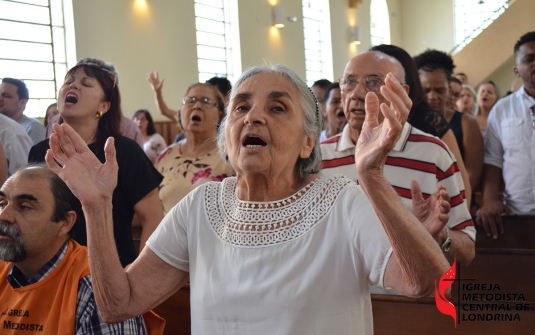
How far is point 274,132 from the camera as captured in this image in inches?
62.6

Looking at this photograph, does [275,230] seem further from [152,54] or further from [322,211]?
[152,54]

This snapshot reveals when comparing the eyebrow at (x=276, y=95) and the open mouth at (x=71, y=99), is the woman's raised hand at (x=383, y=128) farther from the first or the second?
the open mouth at (x=71, y=99)

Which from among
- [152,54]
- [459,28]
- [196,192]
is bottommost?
[196,192]

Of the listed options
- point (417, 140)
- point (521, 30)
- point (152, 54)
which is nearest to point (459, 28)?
point (521, 30)

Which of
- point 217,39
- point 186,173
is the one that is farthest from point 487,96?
point 217,39

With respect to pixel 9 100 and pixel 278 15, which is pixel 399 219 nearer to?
pixel 9 100

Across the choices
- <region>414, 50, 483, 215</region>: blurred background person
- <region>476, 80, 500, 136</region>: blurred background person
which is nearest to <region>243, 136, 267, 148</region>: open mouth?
<region>414, 50, 483, 215</region>: blurred background person

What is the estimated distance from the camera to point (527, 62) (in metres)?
3.38

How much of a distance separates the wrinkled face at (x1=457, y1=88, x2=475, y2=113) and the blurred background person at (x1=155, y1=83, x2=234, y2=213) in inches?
147

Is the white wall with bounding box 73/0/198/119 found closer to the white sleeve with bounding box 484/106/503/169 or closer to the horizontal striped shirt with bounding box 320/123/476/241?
the white sleeve with bounding box 484/106/503/169

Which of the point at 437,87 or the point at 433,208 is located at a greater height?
the point at 437,87

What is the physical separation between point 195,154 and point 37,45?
600 centimetres

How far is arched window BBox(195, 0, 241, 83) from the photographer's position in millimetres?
11436

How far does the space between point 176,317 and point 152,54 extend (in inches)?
319
